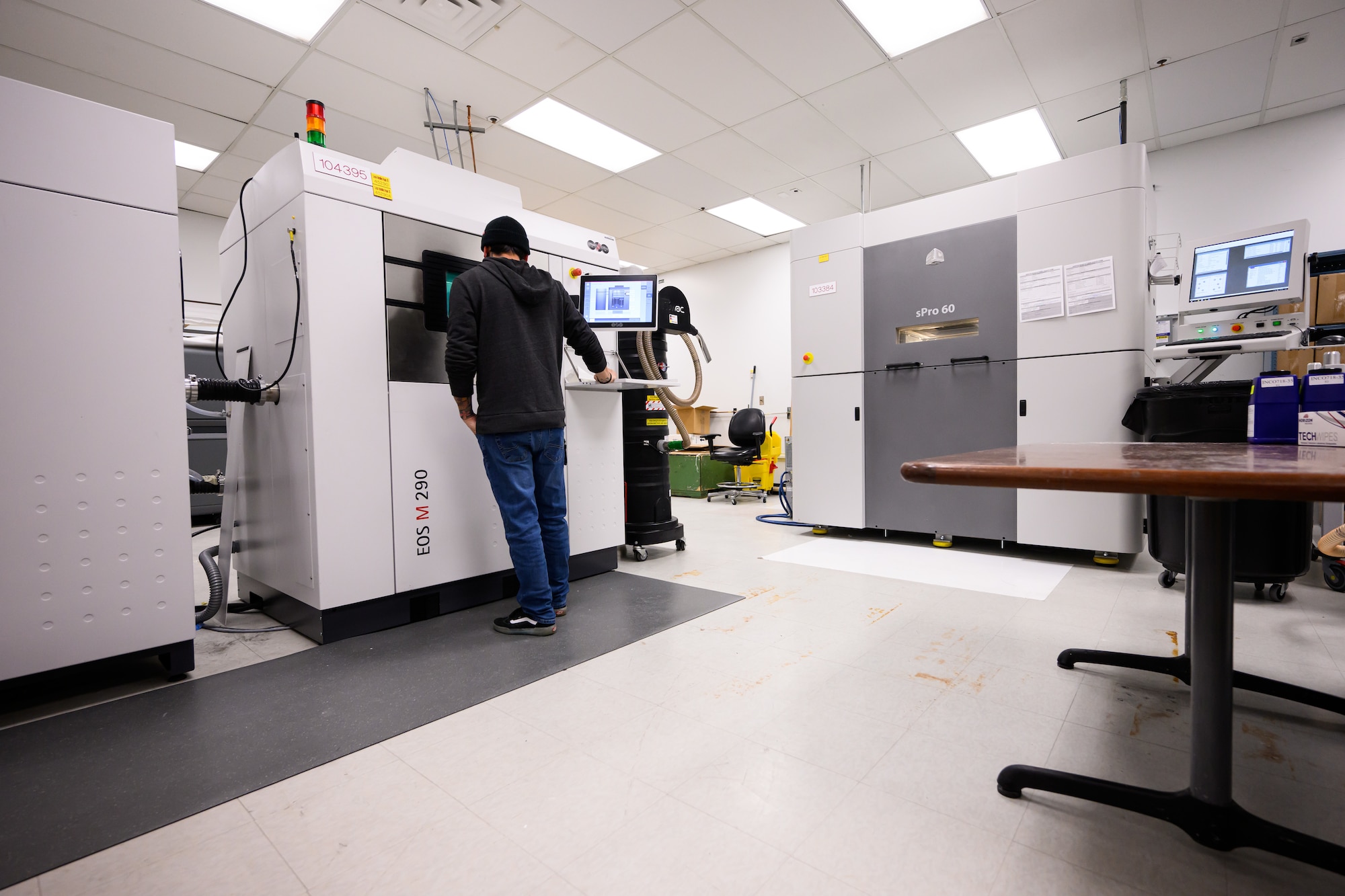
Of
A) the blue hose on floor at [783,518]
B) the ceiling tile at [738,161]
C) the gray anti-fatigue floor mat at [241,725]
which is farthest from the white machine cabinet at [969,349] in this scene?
the gray anti-fatigue floor mat at [241,725]

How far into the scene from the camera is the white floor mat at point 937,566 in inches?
106

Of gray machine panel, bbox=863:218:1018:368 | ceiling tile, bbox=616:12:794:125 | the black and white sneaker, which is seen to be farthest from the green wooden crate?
the black and white sneaker

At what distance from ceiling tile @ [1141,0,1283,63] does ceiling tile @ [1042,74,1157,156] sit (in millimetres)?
340

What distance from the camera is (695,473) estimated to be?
6586 mm

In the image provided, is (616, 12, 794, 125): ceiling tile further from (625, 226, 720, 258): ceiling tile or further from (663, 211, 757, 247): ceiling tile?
(625, 226, 720, 258): ceiling tile

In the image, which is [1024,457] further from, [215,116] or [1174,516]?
[215,116]

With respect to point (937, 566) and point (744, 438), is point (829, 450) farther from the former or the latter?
point (744, 438)

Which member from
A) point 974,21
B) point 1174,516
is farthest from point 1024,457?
point 974,21

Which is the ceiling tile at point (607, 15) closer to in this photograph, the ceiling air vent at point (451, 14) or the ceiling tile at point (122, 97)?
the ceiling air vent at point (451, 14)

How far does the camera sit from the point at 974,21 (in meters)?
3.25

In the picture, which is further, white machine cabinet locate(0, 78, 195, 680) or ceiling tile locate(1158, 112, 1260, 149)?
ceiling tile locate(1158, 112, 1260, 149)

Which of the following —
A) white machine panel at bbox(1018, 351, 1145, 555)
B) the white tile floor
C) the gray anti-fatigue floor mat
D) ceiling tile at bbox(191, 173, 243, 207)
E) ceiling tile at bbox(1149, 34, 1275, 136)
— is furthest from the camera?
ceiling tile at bbox(191, 173, 243, 207)

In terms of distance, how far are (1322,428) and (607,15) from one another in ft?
11.6

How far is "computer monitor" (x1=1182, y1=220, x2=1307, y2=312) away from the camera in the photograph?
253 centimetres
